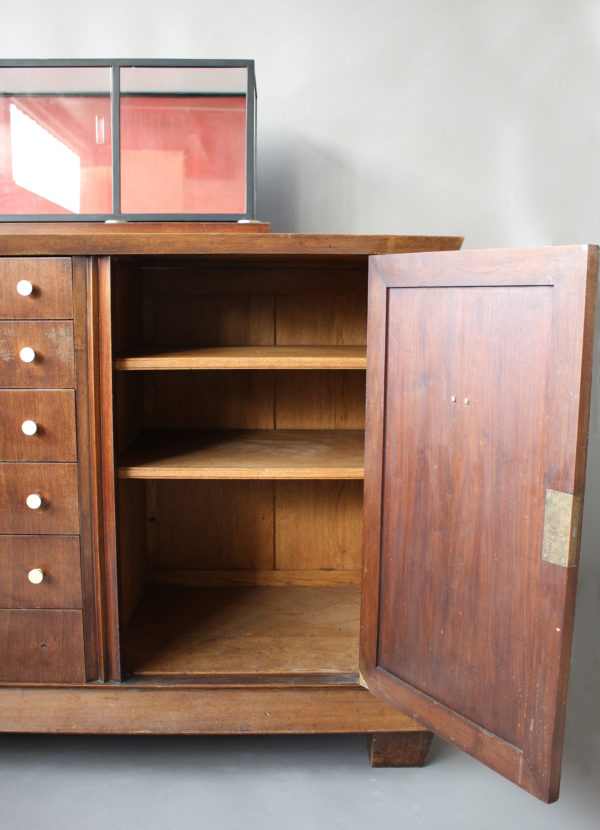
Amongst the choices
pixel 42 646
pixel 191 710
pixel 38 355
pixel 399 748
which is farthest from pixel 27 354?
pixel 399 748

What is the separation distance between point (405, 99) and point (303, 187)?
41 cm

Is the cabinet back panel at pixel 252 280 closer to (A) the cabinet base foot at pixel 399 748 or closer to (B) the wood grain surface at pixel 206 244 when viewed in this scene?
(B) the wood grain surface at pixel 206 244

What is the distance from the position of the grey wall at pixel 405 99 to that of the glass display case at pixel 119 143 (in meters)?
0.48

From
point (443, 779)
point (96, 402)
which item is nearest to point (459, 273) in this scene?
point (96, 402)

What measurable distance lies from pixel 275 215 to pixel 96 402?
96 centimetres

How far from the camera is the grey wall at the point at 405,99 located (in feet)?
7.26

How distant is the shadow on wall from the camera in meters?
2.29

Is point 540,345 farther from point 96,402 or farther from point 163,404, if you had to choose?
point 163,404

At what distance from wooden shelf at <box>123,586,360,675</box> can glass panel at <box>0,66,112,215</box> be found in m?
1.13

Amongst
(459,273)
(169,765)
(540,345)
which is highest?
(459,273)

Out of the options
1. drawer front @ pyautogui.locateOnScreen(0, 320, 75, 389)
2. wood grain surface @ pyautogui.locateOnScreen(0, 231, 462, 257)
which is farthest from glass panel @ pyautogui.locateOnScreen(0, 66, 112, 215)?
drawer front @ pyautogui.locateOnScreen(0, 320, 75, 389)

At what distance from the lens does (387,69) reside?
224 centimetres

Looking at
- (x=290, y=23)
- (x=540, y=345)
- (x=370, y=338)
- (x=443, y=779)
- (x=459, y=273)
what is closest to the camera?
(x=540, y=345)

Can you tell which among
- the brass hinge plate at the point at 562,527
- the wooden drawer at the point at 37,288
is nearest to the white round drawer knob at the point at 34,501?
the wooden drawer at the point at 37,288
